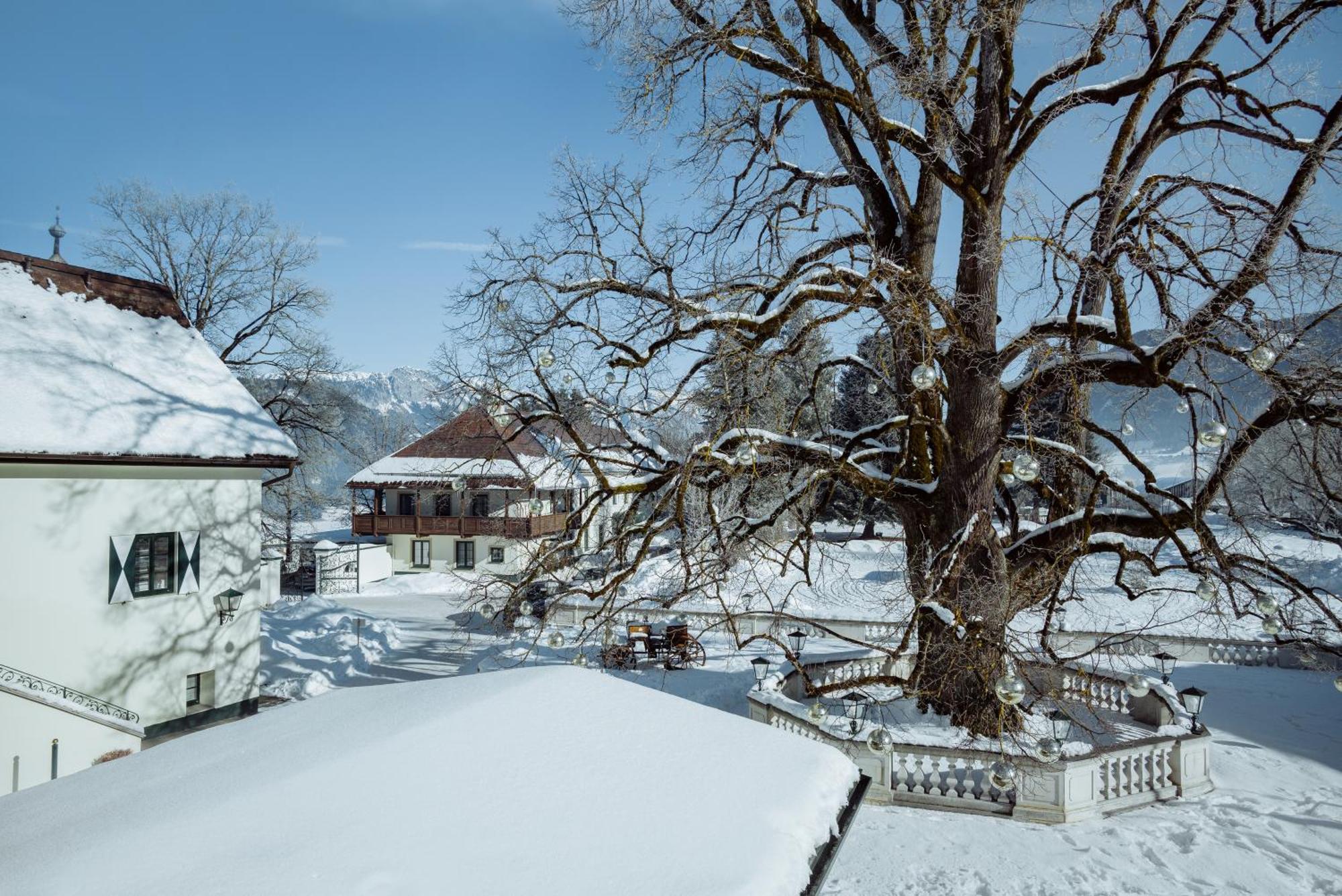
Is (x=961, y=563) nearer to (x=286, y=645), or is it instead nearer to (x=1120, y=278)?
(x=1120, y=278)

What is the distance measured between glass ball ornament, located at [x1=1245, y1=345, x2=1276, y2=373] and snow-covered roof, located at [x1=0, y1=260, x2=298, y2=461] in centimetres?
1746

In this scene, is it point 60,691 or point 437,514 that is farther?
point 437,514

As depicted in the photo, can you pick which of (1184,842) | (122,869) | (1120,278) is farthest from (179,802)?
(1184,842)

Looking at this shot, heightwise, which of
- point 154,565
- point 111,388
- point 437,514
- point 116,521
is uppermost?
point 111,388

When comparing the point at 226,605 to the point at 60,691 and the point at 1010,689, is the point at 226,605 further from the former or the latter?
the point at 1010,689

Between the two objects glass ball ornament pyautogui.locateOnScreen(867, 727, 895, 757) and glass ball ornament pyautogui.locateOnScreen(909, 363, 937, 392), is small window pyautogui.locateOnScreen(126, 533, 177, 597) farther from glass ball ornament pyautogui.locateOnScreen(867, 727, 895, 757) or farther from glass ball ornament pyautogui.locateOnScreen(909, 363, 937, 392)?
glass ball ornament pyautogui.locateOnScreen(909, 363, 937, 392)

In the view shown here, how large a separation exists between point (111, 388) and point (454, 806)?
16.4 metres

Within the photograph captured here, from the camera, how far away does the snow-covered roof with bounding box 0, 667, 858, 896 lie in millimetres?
2506

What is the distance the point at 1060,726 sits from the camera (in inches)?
423

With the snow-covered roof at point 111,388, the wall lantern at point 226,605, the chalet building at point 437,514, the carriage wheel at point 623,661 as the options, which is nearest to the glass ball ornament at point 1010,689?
the carriage wheel at point 623,661

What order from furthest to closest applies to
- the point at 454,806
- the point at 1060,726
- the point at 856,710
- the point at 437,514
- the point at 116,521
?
1. the point at 437,514
2. the point at 116,521
3. the point at 856,710
4. the point at 1060,726
5. the point at 454,806

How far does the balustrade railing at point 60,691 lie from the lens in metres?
12.8

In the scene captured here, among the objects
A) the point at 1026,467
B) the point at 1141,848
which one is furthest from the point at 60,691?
the point at 1141,848

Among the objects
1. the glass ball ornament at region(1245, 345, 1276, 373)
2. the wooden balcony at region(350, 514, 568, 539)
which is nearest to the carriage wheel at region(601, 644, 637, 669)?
the glass ball ornament at region(1245, 345, 1276, 373)
